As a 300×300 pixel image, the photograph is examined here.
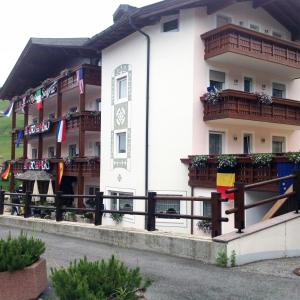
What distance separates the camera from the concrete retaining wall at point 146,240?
8773 millimetres

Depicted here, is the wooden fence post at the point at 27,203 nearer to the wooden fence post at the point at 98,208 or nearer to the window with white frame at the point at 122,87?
the wooden fence post at the point at 98,208

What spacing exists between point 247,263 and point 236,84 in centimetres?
1325

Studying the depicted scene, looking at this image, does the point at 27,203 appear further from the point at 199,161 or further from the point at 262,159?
the point at 262,159

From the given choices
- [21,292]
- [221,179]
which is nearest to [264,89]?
[221,179]

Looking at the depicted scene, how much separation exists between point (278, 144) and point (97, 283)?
19.5 meters

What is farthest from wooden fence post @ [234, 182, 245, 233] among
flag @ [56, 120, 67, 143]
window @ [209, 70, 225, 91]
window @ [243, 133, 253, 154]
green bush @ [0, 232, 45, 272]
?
flag @ [56, 120, 67, 143]

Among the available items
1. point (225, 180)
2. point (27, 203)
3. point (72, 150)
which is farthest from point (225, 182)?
point (72, 150)

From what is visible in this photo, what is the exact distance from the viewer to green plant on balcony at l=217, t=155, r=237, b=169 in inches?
621

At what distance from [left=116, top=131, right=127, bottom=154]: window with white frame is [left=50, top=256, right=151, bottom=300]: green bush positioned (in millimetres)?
17296

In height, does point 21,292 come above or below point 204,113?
below

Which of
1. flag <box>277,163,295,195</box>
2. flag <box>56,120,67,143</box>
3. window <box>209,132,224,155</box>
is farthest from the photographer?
flag <box>56,120,67,143</box>

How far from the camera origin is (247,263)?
27.3 ft

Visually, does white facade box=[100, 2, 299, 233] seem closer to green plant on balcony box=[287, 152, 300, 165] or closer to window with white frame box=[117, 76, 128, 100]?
window with white frame box=[117, 76, 128, 100]

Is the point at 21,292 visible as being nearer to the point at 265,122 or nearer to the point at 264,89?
the point at 265,122
